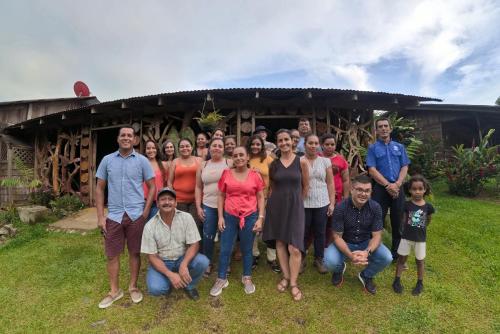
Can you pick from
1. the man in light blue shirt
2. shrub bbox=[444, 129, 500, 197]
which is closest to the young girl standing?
the man in light blue shirt

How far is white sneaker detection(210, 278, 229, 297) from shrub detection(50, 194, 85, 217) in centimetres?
603

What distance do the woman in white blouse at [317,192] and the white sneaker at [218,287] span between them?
44.3 inches

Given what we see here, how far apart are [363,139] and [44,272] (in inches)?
284

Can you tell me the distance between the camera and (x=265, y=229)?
114 inches

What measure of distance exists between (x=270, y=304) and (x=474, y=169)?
7.49 metres

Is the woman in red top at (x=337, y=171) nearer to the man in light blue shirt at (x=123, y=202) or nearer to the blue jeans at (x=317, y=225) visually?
the blue jeans at (x=317, y=225)

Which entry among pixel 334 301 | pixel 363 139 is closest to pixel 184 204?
pixel 334 301

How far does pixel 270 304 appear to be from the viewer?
2.75 m

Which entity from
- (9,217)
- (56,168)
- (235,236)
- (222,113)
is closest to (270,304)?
(235,236)

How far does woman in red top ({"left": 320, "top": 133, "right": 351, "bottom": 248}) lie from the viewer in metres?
3.38

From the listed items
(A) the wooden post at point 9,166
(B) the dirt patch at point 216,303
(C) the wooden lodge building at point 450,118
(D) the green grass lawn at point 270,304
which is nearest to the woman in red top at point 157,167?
(D) the green grass lawn at point 270,304

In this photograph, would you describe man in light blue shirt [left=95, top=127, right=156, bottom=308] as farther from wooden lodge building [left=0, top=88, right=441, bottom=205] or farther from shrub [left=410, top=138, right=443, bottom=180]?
shrub [left=410, top=138, right=443, bottom=180]

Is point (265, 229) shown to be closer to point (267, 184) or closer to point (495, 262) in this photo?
point (267, 184)

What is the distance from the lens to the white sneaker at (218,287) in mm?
2912
